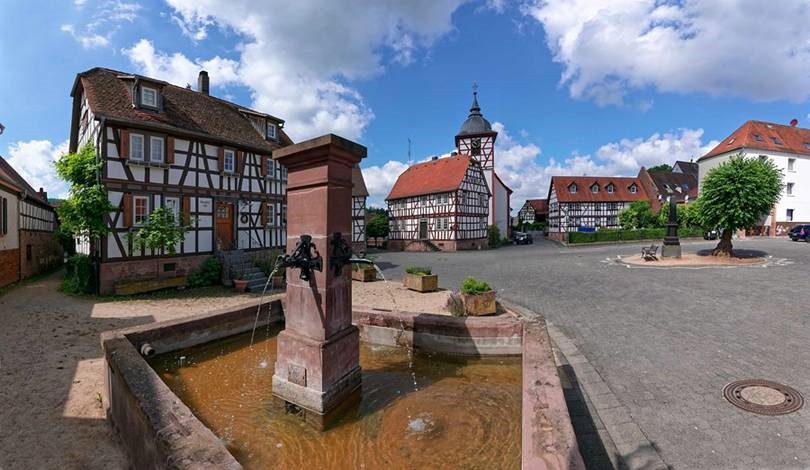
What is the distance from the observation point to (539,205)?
74.7 metres

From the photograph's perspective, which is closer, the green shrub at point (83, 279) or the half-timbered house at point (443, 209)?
the green shrub at point (83, 279)

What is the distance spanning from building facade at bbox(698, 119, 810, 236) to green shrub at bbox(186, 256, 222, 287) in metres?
41.4

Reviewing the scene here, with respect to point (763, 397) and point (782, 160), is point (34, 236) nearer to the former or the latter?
point (763, 397)

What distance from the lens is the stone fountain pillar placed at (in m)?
3.72

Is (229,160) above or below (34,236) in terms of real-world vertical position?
above

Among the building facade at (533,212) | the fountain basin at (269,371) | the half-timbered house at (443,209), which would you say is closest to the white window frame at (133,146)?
the fountain basin at (269,371)

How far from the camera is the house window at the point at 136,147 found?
12.8m

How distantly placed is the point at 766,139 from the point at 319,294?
4863 centimetres

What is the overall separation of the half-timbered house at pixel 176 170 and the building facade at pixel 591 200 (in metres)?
38.8

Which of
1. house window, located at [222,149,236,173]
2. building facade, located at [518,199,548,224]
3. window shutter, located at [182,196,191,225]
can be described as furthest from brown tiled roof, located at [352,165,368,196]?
building facade, located at [518,199,548,224]

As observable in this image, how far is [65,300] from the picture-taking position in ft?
37.2

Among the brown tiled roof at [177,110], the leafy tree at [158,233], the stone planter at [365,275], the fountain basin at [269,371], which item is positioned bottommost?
the stone planter at [365,275]

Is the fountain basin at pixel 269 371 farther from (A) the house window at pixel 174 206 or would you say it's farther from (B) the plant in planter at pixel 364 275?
(A) the house window at pixel 174 206

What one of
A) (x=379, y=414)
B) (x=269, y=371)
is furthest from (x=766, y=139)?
(x=269, y=371)
